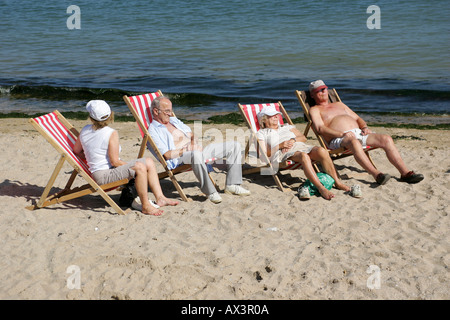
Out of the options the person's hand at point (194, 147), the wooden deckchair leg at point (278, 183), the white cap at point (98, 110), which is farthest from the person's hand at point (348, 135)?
the white cap at point (98, 110)

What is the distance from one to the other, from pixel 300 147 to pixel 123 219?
2.04 m

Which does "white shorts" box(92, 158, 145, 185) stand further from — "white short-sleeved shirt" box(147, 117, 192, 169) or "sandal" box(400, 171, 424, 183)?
"sandal" box(400, 171, 424, 183)

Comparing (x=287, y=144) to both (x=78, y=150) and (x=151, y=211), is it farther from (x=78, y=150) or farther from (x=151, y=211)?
(x=78, y=150)

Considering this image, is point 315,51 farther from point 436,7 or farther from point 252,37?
point 436,7

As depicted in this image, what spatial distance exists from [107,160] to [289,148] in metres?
1.90

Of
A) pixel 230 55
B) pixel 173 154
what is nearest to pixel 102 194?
pixel 173 154

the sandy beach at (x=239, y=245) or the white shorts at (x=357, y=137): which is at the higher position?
the white shorts at (x=357, y=137)

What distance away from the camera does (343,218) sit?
494 cm

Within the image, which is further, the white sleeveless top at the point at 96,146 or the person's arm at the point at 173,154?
the person's arm at the point at 173,154

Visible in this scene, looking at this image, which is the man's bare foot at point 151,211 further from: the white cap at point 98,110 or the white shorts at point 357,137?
the white shorts at point 357,137

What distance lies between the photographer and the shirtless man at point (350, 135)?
19.3 ft

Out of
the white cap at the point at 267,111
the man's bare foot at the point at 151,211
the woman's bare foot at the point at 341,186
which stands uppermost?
the white cap at the point at 267,111

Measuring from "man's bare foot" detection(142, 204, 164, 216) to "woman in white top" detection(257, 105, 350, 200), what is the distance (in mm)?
1413
